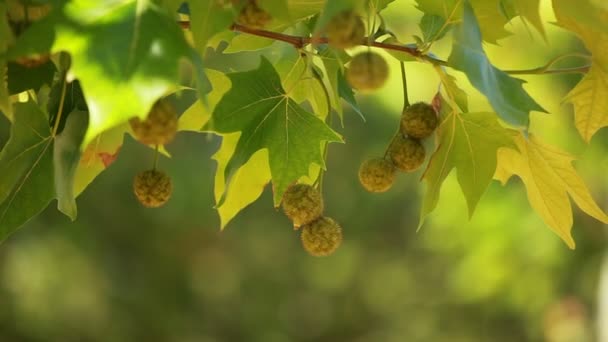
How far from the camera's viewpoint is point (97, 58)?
2.79 feet

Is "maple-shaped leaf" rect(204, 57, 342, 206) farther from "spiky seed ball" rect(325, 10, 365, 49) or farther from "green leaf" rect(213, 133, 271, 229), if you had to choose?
"spiky seed ball" rect(325, 10, 365, 49)

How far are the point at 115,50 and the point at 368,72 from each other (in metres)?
0.23

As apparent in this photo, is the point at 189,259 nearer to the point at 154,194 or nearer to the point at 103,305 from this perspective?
the point at 103,305

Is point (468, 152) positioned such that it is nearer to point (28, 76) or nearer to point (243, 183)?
point (243, 183)

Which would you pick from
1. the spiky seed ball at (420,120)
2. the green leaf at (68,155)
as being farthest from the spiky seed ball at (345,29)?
the spiky seed ball at (420,120)

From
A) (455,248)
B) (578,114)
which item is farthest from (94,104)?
(455,248)

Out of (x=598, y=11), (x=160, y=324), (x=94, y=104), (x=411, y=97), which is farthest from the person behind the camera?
(x=160, y=324)

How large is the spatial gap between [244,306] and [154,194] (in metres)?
7.57

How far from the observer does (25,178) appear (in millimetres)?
1120

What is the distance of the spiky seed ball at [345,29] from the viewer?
0.92 meters

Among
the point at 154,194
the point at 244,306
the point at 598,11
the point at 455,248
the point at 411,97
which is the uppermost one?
the point at 598,11

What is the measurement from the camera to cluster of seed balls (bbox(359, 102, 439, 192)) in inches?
49.4

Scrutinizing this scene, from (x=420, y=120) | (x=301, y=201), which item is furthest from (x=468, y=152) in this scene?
(x=301, y=201)

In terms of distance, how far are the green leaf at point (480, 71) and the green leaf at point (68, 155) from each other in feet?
1.05
